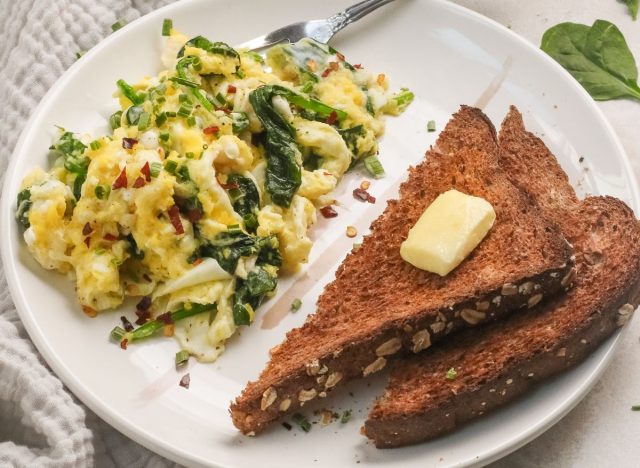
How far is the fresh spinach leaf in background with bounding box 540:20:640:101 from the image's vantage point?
4.66 m

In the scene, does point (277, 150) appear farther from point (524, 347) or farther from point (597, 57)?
point (597, 57)

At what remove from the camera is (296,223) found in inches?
146

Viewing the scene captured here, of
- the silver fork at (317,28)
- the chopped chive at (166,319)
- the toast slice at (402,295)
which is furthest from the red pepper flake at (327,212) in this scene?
the silver fork at (317,28)

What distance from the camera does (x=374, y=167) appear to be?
4160 mm

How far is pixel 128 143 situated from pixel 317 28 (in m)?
1.53

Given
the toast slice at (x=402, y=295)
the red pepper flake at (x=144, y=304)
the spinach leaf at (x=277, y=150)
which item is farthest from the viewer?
the spinach leaf at (x=277, y=150)

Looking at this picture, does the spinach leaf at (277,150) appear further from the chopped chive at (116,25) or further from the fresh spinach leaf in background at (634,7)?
the fresh spinach leaf in background at (634,7)

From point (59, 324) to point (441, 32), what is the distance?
8.50ft

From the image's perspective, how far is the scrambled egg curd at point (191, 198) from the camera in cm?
346

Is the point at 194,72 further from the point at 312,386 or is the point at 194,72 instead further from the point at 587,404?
the point at 587,404

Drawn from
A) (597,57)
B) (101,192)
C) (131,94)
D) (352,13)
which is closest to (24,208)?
(101,192)

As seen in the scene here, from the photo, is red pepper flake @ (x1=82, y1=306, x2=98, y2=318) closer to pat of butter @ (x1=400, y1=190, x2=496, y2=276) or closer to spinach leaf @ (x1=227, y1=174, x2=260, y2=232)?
spinach leaf @ (x1=227, y1=174, x2=260, y2=232)

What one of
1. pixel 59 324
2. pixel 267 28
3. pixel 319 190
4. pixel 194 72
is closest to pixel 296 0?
pixel 267 28

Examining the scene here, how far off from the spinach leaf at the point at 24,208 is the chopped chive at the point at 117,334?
1.95ft
